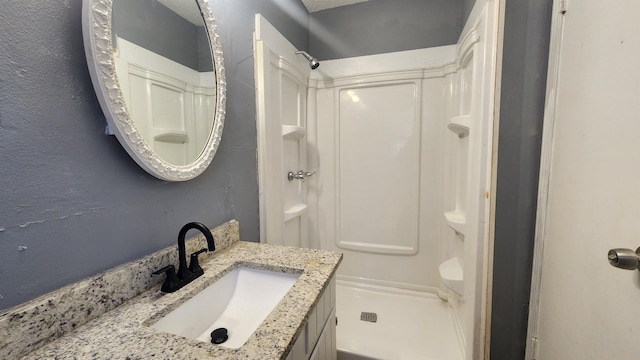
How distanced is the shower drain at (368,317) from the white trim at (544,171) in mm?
851

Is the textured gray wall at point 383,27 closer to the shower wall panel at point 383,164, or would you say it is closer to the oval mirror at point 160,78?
the shower wall panel at point 383,164

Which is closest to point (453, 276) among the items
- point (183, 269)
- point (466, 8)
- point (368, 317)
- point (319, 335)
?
point (368, 317)

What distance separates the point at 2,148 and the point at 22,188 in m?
0.08

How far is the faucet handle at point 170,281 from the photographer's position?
0.75 metres

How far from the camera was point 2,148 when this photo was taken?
489 millimetres

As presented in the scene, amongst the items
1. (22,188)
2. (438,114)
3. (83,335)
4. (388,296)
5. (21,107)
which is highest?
(438,114)

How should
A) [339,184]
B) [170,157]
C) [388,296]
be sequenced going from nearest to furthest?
[170,157], [388,296], [339,184]

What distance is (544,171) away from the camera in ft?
3.31

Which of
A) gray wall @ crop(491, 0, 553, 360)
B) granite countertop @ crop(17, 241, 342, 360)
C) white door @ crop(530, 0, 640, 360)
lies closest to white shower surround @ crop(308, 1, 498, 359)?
gray wall @ crop(491, 0, 553, 360)

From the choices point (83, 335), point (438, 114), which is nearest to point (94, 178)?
point (83, 335)

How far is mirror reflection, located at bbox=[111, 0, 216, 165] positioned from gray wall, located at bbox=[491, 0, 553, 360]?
1259mm

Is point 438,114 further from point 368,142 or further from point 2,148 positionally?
point 2,148

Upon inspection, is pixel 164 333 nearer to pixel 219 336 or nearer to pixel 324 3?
pixel 219 336

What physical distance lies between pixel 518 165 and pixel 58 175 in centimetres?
154
